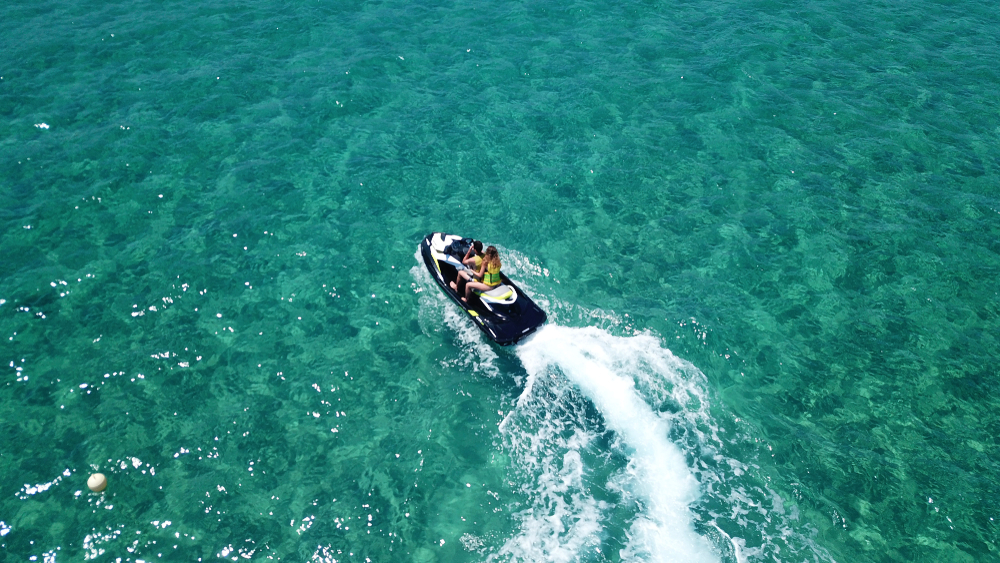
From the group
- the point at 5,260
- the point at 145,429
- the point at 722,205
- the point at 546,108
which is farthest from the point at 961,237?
the point at 5,260

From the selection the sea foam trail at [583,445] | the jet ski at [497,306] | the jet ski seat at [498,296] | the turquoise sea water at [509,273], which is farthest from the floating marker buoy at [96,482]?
the jet ski seat at [498,296]

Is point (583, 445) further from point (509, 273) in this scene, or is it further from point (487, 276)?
point (509, 273)

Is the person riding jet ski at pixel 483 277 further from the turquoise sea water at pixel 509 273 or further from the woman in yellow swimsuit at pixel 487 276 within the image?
the turquoise sea water at pixel 509 273

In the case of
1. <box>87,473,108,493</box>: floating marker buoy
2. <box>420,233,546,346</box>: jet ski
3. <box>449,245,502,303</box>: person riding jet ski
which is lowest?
<box>87,473,108,493</box>: floating marker buoy

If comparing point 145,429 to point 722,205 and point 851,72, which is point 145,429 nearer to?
point 722,205

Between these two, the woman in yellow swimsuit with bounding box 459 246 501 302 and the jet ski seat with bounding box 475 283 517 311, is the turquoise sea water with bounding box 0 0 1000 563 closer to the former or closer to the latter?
the jet ski seat with bounding box 475 283 517 311

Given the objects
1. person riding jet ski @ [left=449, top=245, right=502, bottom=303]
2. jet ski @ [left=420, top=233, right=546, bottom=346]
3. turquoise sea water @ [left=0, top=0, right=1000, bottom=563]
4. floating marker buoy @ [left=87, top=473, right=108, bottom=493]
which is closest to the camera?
floating marker buoy @ [left=87, top=473, right=108, bottom=493]

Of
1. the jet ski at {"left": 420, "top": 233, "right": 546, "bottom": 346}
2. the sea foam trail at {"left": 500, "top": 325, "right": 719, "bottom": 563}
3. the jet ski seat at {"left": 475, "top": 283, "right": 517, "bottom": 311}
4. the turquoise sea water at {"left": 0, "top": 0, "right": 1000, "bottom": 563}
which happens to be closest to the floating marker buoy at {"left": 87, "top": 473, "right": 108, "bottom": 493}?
the turquoise sea water at {"left": 0, "top": 0, "right": 1000, "bottom": 563}

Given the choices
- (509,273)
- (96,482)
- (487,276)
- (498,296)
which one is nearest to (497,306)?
(498,296)
